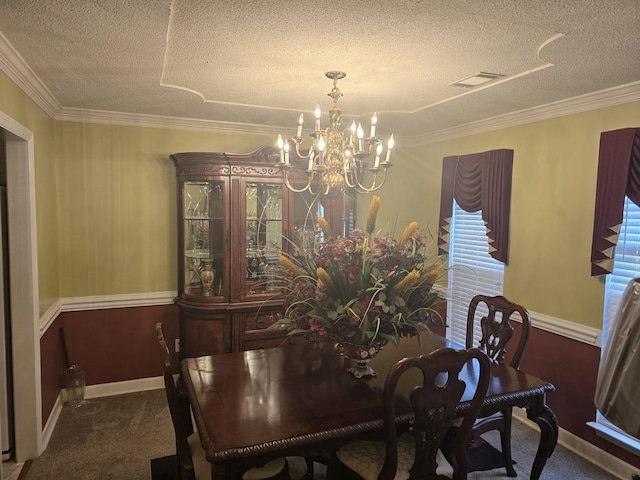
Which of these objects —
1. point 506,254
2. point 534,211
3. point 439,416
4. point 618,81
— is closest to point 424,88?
point 618,81

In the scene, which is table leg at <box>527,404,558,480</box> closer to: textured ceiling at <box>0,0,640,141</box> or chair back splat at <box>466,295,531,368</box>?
chair back splat at <box>466,295,531,368</box>

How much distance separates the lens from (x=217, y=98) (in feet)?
9.91

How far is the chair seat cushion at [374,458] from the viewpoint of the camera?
6.17 feet

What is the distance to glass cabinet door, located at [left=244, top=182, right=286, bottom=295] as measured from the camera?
370cm

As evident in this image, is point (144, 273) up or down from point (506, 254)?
down

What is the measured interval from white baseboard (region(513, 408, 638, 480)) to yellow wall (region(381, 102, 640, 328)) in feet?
2.52

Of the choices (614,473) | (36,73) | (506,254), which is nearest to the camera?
(36,73)

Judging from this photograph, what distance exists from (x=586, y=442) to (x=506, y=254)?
135 centimetres

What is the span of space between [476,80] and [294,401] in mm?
2011

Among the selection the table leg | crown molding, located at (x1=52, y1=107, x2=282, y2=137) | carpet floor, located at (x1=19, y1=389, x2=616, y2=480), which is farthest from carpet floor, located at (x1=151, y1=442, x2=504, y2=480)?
crown molding, located at (x1=52, y1=107, x2=282, y2=137)

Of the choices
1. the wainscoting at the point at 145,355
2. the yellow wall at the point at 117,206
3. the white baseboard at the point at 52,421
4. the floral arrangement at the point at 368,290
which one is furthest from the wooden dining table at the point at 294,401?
the yellow wall at the point at 117,206

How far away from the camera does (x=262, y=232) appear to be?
12.4ft

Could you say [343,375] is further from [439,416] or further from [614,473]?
[614,473]

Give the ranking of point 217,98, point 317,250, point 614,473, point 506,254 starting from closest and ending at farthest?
point 317,250, point 614,473, point 217,98, point 506,254
